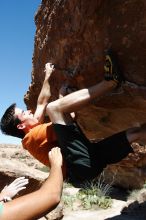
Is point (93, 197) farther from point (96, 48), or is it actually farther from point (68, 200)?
point (96, 48)

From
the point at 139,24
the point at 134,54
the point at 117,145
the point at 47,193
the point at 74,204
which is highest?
the point at 139,24

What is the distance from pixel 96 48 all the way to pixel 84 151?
151cm

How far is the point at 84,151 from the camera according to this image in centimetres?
501

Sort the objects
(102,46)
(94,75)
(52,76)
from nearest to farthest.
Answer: (102,46) → (94,75) → (52,76)

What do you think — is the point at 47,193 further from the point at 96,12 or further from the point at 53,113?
the point at 96,12

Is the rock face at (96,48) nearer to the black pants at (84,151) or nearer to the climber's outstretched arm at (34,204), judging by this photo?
the black pants at (84,151)

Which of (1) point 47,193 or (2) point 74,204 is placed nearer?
(1) point 47,193

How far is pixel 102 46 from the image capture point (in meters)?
5.45

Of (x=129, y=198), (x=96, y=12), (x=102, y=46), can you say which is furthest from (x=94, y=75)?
(x=129, y=198)

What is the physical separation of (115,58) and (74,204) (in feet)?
32.3

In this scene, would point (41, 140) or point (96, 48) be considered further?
point (96, 48)

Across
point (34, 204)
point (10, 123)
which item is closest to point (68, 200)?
point (10, 123)

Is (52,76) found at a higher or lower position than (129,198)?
higher

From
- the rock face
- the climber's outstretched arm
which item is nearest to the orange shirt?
the rock face
